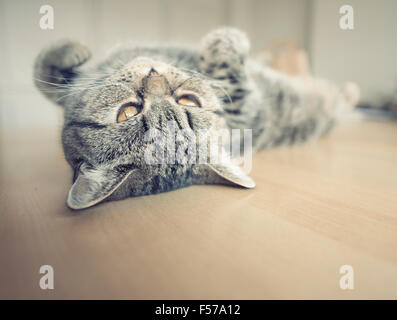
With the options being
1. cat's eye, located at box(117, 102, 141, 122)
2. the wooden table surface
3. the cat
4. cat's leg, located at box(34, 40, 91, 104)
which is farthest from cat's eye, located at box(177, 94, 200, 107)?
cat's leg, located at box(34, 40, 91, 104)

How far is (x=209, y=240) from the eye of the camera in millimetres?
564

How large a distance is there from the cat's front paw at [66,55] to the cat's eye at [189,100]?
1.52 ft

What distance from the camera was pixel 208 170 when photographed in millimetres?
820

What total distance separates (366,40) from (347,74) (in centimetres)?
36

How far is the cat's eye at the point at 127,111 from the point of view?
2.50 ft

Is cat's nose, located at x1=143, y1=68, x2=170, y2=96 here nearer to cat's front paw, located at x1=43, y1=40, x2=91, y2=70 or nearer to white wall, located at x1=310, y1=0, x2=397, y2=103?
cat's front paw, located at x1=43, y1=40, x2=91, y2=70

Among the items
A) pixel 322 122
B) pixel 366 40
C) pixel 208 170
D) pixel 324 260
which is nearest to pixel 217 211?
pixel 208 170

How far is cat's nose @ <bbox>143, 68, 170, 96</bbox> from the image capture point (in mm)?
746

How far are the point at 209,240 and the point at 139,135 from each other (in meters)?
0.34

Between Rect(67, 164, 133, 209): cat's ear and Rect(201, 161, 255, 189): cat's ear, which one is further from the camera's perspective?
Rect(201, 161, 255, 189): cat's ear

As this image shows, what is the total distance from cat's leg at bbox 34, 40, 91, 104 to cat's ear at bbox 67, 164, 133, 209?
471mm

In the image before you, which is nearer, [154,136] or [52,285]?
[52,285]

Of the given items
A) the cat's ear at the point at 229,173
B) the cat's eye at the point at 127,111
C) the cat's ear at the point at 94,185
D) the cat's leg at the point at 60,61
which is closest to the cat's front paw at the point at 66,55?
the cat's leg at the point at 60,61

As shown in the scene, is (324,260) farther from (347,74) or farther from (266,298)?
(347,74)
